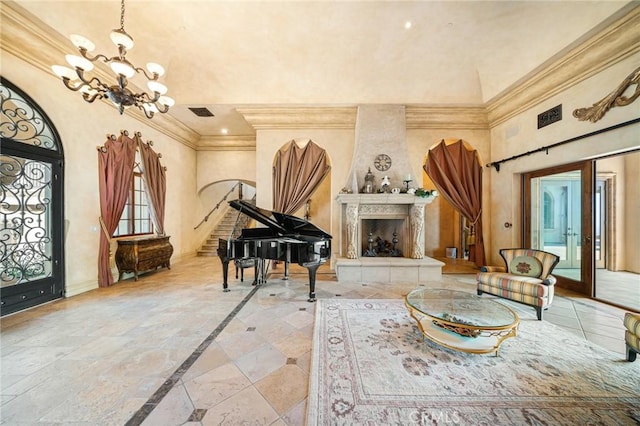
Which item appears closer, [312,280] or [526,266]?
[526,266]

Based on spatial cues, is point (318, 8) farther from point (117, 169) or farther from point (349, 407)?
point (349, 407)

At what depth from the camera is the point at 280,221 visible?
396cm

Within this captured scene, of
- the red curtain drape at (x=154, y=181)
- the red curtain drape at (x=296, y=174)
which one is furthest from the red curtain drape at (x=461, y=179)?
the red curtain drape at (x=154, y=181)

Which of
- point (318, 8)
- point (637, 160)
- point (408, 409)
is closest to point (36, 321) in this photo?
point (408, 409)

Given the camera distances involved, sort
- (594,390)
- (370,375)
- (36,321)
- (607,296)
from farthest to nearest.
→ (607,296) → (36,321) → (370,375) → (594,390)

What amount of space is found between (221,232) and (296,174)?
3.94 metres

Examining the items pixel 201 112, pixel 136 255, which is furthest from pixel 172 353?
pixel 201 112

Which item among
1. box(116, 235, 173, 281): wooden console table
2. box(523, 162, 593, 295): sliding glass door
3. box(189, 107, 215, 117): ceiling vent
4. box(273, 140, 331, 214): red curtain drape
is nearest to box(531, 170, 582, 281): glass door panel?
box(523, 162, 593, 295): sliding glass door

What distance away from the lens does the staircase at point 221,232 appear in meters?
7.14

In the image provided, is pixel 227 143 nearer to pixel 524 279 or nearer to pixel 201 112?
pixel 201 112

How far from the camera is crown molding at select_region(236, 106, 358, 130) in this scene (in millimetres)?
5129

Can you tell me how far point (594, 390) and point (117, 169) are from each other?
690 centimetres

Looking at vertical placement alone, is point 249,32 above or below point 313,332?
above

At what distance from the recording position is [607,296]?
3459mm
